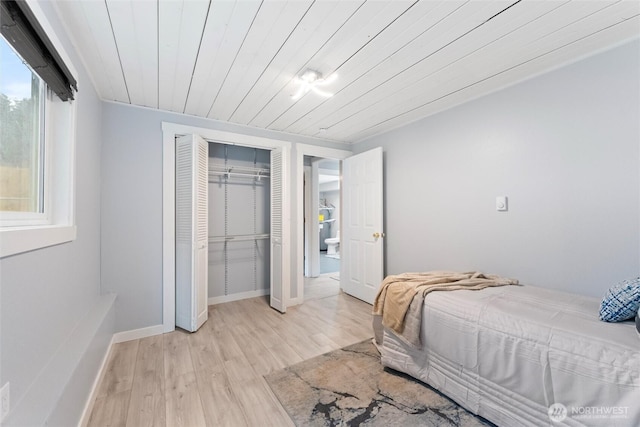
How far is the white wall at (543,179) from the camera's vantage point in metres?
1.69

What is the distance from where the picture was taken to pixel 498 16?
144 cm

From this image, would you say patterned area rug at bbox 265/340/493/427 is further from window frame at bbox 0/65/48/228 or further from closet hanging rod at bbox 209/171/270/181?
closet hanging rod at bbox 209/171/270/181

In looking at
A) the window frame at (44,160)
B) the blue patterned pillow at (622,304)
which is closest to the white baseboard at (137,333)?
the window frame at (44,160)

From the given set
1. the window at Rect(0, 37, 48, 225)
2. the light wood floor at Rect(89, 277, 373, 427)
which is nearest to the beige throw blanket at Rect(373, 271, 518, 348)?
the light wood floor at Rect(89, 277, 373, 427)

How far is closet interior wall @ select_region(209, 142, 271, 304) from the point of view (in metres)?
3.58

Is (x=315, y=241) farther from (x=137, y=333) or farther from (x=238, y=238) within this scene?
(x=137, y=333)

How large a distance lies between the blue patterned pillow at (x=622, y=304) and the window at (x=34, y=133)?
262cm

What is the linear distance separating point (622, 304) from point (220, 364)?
2568 mm

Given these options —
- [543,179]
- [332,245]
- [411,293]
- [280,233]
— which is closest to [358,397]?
[411,293]

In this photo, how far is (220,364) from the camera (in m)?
2.10

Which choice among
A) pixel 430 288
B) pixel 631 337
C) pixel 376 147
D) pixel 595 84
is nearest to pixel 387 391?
pixel 430 288

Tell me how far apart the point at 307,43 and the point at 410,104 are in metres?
1.38

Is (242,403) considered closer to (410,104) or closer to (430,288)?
(430,288)

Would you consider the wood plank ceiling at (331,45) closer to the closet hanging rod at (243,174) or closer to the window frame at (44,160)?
the window frame at (44,160)
